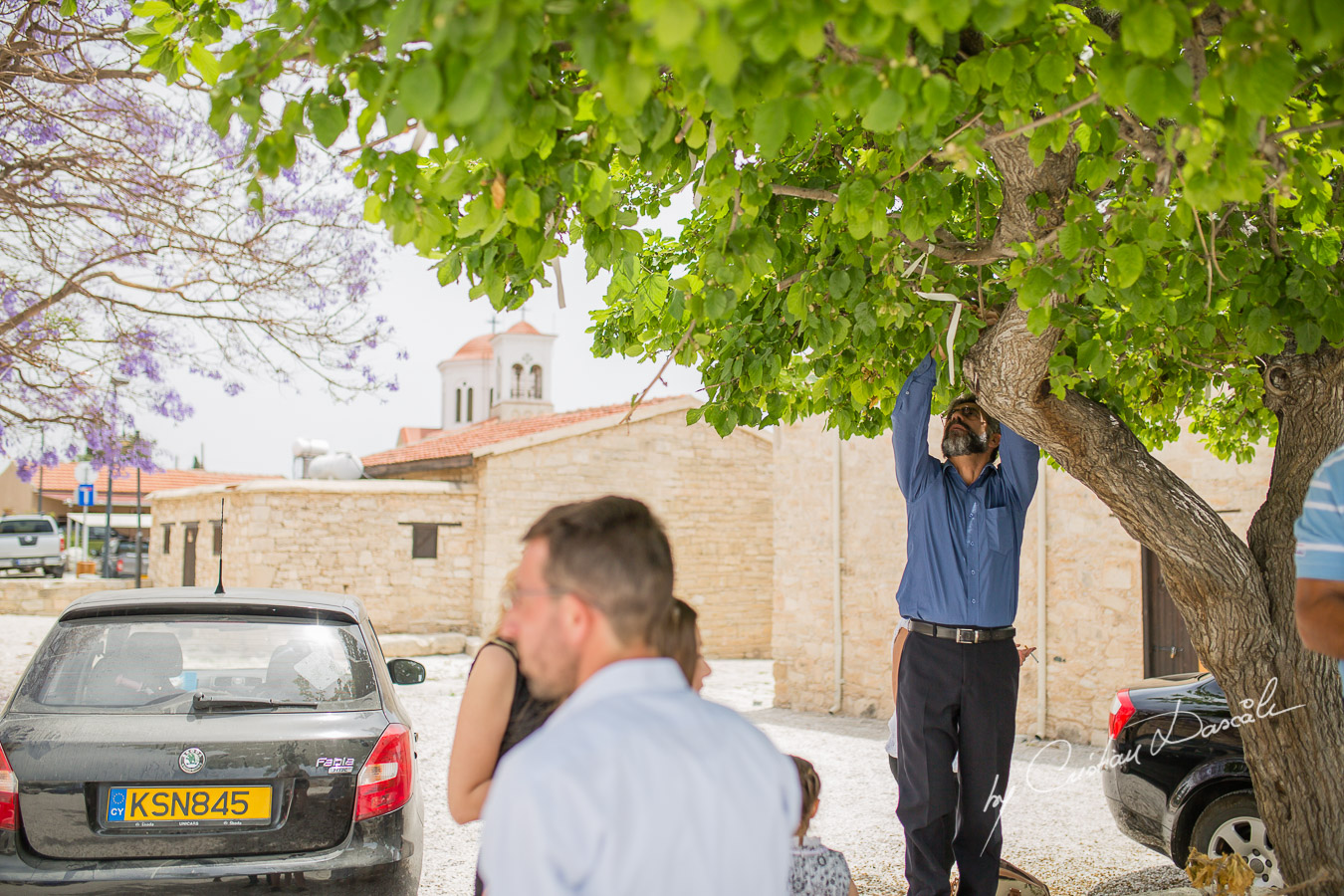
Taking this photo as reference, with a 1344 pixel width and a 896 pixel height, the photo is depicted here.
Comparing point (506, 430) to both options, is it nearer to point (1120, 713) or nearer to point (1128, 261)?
point (1120, 713)

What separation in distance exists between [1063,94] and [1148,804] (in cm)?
455

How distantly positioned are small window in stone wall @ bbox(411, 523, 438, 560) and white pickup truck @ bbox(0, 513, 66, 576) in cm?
1639

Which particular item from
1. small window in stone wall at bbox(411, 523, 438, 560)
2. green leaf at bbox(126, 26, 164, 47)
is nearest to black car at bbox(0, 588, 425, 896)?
green leaf at bbox(126, 26, 164, 47)

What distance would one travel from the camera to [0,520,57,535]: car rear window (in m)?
28.7

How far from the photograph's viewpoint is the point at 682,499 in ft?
65.8

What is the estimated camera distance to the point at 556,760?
1255mm

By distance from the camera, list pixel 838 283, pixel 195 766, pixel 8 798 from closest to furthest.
Result: pixel 8 798 → pixel 195 766 → pixel 838 283

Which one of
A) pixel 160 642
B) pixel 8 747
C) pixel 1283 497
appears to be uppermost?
pixel 1283 497

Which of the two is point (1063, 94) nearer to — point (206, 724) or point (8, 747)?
point (206, 724)

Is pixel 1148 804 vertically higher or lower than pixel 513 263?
lower

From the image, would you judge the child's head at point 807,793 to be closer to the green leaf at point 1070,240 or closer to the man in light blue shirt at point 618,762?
the man in light blue shirt at point 618,762

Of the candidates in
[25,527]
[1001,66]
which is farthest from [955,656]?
[25,527]

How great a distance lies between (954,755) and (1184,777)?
8.23 feet

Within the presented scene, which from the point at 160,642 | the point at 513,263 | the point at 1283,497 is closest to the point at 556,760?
the point at 513,263
